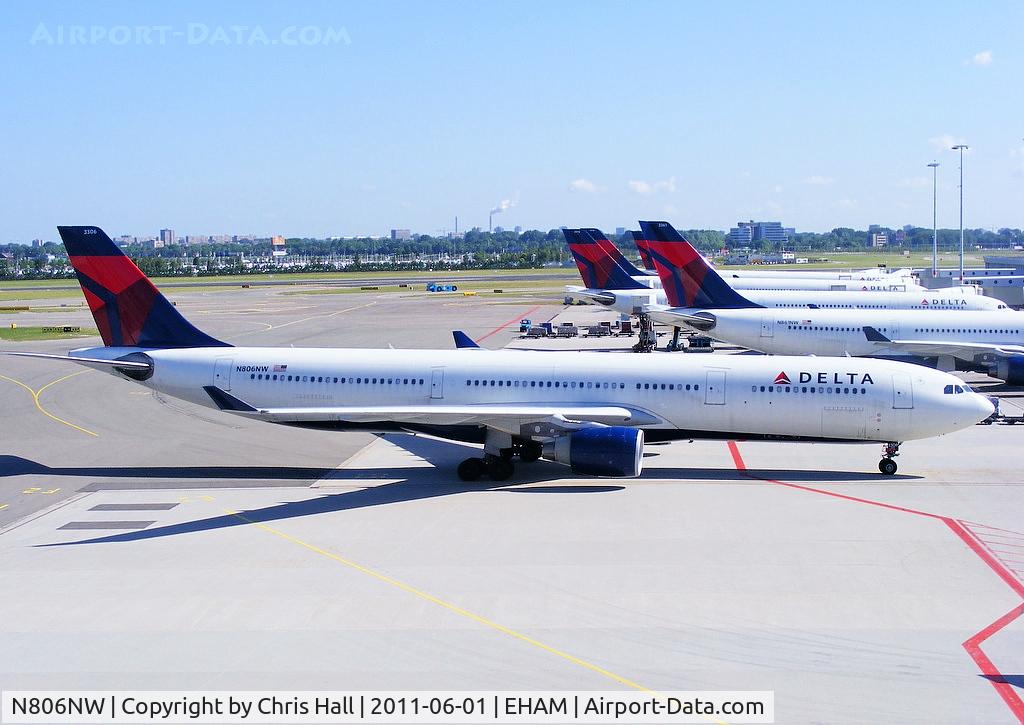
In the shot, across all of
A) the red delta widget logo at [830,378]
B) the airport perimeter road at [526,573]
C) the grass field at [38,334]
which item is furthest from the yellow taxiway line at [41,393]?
the red delta widget logo at [830,378]

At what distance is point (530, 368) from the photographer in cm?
2923

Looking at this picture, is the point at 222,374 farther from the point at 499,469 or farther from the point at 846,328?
the point at 846,328

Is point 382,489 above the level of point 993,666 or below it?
above

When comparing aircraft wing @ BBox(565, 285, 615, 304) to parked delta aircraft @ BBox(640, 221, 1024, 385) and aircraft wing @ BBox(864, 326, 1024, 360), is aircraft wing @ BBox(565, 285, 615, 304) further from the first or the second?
aircraft wing @ BBox(864, 326, 1024, 360)

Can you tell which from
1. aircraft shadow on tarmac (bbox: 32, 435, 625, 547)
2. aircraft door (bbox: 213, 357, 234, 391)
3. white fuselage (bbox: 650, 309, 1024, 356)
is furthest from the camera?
white fuselage (bbox: 650, 309, 1024, 356)

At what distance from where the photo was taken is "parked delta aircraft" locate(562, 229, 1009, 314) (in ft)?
184

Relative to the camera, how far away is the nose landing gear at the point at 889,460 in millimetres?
28297

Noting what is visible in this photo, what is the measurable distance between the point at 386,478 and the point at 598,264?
43606mm

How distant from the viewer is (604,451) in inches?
1019

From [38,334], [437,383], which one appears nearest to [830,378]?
[437,383]

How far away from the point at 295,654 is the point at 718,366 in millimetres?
16835

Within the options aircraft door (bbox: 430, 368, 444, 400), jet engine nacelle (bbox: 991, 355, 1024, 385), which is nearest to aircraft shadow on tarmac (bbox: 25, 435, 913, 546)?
aircraft door (bbox: 430, 368, 444, 400)

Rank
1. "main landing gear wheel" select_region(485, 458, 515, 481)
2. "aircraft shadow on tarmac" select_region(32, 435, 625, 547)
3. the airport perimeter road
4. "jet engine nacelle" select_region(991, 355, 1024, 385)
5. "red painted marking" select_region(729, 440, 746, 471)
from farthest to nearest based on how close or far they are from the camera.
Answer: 1. "jet engine nacelle" select_region(991, 355, 1024, 385)
2. "red painted marking" select_region(729, 440, 746, 471)
3. "main landing gear wheel" select_region(485, 458, 515, 481)
4. "aircraft shadow on tarmac" select_region(32, 435, 625, 547)
5. the airport perimeter road

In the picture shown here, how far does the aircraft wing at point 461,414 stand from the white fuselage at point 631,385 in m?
0.41
